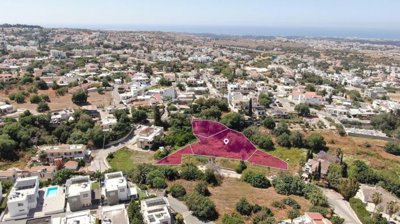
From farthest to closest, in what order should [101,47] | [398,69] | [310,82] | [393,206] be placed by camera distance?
1. [101,47]
2. [398,69]
3. [310,82]
4. [393,206]

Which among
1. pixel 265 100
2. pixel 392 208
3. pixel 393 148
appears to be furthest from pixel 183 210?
pixel 265 100

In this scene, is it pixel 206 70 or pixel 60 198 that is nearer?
pixel 60 198

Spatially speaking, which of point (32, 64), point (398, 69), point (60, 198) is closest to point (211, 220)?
point (60, 198)

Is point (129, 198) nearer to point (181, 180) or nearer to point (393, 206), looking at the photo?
point (181, 180)

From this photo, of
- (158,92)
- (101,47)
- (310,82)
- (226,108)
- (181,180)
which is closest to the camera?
(181,180)

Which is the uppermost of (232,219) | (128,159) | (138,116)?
(138,116)

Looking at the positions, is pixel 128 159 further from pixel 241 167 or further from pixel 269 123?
pixel 269 123
